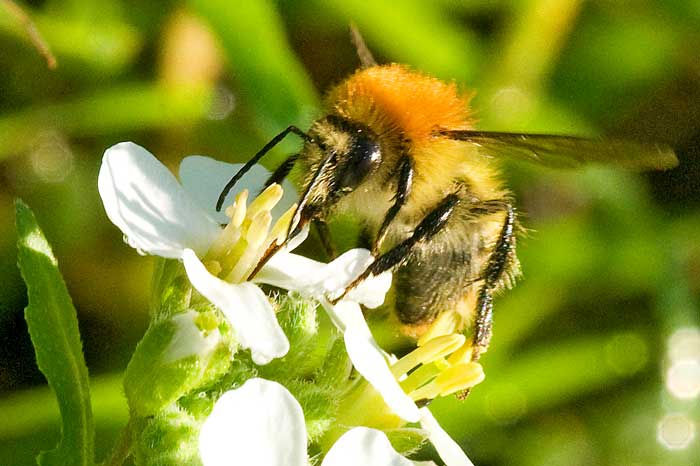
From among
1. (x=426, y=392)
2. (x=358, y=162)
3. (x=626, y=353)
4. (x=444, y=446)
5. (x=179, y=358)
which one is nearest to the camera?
(x=179, y=358)

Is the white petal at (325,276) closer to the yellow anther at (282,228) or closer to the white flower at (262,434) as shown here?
the yellow anther at (282,228)

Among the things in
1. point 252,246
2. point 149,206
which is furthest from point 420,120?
point 149,206

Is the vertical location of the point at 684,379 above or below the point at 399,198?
below

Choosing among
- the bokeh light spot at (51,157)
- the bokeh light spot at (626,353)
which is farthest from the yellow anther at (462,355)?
the bokeh light spot at (51,157)

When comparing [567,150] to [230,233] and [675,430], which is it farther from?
[675,430]

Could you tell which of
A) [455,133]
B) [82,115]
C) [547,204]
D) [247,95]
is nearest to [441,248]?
[455,133]

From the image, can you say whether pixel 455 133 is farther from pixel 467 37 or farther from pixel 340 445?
pixel 467 37
